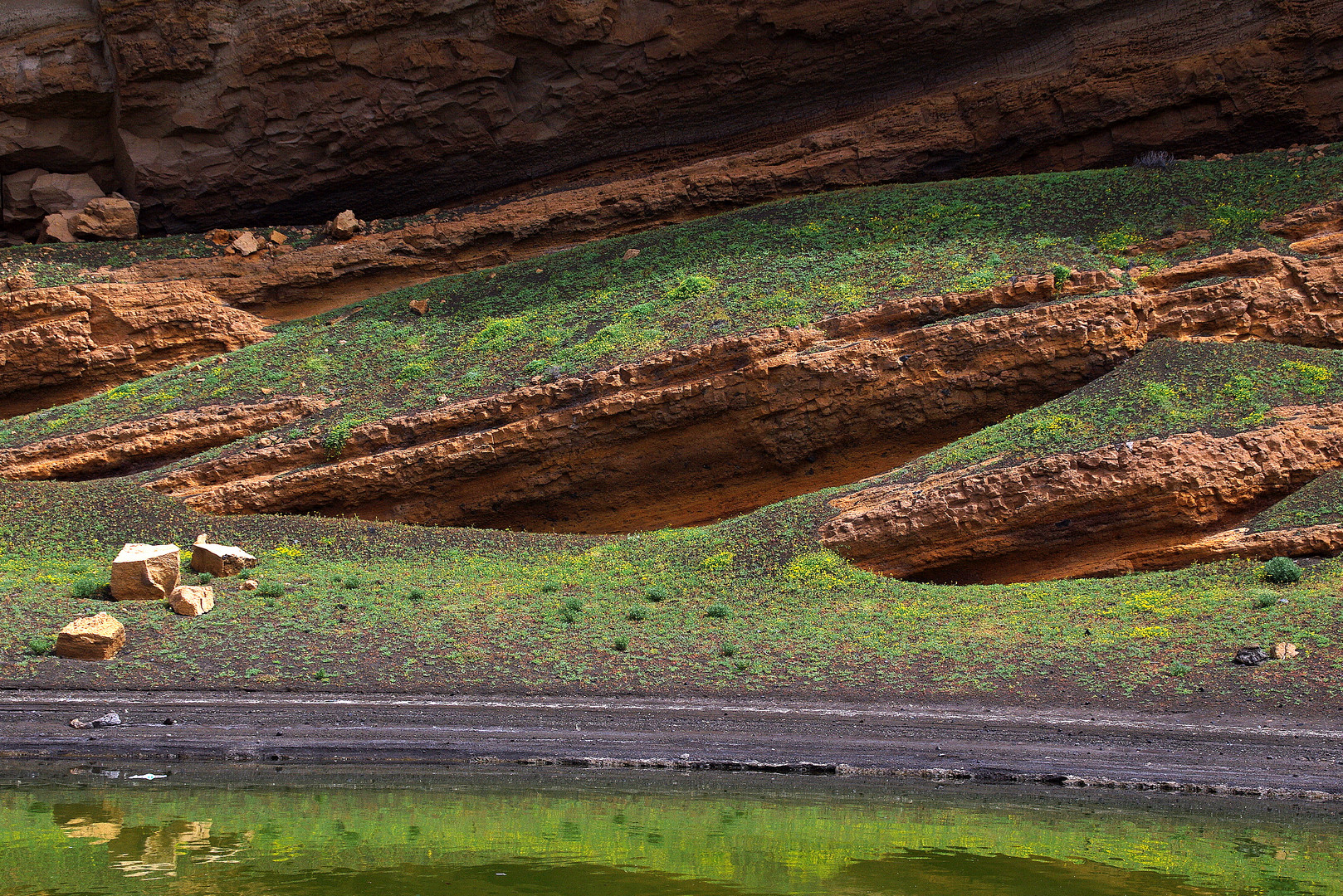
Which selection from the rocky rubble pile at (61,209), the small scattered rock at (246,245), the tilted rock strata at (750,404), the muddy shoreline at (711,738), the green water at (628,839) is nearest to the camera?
the green water at (628,839)

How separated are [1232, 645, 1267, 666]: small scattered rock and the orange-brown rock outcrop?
778 inches

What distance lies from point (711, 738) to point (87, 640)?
7299 millimetres

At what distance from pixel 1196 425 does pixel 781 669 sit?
8067mm

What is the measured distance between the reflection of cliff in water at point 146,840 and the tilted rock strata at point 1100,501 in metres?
10.1

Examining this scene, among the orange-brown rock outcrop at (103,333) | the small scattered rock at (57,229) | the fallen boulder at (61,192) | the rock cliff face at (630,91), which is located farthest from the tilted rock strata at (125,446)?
the fallen boulder at (61,192)

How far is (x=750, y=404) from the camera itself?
1945cm

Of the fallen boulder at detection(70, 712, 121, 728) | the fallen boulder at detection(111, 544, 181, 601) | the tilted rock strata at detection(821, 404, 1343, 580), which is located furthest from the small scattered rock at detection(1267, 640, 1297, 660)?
the fallen boulder at detection(111, 544, 181, 601)

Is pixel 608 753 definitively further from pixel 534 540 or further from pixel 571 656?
pixel 534 540

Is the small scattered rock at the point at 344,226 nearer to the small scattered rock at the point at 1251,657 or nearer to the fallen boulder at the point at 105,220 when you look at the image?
the fallen boulder at the point at 105,220

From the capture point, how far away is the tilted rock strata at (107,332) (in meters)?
22.7

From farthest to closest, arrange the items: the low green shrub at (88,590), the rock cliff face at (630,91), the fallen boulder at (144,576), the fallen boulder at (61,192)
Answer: the fallen boulder at (61,192) → the rock cliff face at (630,91) → the low green shrub at (88,590) → the fallen boulder at (144,576)

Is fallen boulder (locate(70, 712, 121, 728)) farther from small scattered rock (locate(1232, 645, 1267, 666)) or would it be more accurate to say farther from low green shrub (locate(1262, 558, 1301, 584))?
low green shrub (locate(1262, 558, 1301, 584))

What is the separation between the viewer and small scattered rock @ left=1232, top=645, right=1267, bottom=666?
1219 centimetres

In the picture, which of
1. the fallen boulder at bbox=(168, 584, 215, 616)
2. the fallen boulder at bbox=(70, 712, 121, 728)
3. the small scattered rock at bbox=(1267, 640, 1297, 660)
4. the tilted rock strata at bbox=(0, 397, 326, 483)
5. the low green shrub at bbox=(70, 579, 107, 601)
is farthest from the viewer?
the tilted rock strata at bbox=(0, 397, 326, 483)
